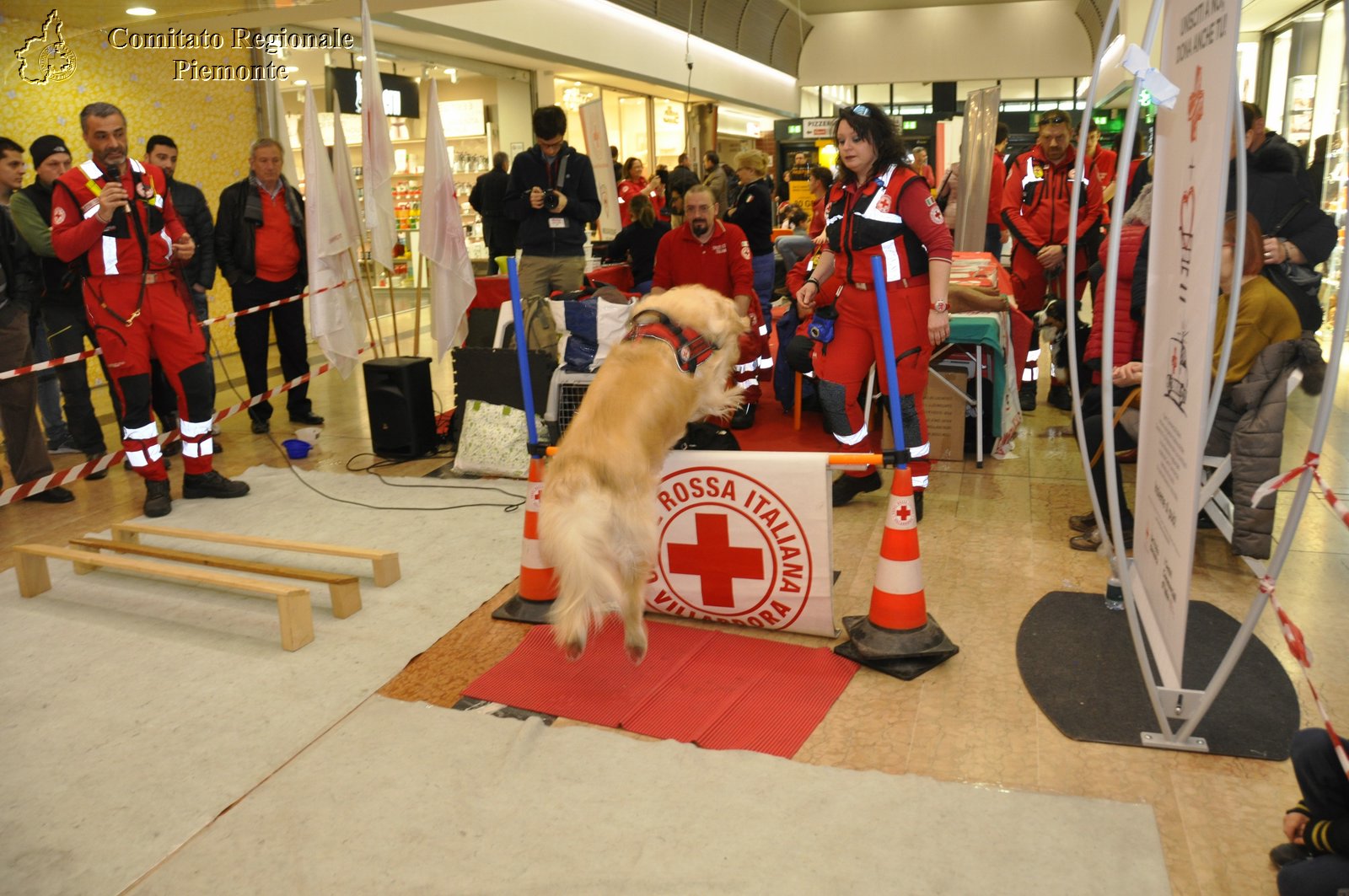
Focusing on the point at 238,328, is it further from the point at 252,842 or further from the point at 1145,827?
the point at 1145,827

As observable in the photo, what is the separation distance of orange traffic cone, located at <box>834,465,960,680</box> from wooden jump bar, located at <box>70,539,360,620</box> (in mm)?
1900

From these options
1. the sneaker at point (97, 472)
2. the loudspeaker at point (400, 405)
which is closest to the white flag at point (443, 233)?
Result: the loudspeaker at point (400, 405)

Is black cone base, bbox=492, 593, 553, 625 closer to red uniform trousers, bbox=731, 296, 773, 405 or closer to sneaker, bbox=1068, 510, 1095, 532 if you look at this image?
sneaker, bbox=1068, 510, 1095, 532

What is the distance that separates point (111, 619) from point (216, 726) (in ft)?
3.79

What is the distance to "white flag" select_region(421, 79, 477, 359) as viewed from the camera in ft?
20.1

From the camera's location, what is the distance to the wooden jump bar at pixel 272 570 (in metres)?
3.64

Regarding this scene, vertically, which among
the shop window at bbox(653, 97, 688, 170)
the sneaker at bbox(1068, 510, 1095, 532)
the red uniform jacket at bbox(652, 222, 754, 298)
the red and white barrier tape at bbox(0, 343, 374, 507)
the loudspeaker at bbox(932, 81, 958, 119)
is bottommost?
the sneaker at bbox(1068, 510, 1095, 532)

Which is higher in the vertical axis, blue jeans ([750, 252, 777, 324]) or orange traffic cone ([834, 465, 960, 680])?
blue jeans ([750, 252, 777, 324])

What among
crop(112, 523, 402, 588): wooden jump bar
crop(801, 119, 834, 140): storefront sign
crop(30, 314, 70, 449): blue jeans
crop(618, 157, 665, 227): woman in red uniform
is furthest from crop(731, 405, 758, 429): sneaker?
crop(801, 119, 834, 140): storefront sign

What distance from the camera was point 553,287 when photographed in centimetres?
641

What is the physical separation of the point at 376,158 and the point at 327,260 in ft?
2.60

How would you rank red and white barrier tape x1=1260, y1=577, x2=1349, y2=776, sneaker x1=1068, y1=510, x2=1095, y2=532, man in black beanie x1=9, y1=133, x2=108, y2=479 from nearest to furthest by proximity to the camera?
red and white barrier tape x1=1260, y1=577, x2=1349, y2=776
sneaker x1=1068, y1=510, x2=1095, y2=532
man in black beanie x1=9, y1=133, x2=108, y2=479

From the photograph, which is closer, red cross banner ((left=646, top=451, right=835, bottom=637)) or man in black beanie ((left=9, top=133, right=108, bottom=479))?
red cross banner ((left=646, top=451, right=835, bottom=637))

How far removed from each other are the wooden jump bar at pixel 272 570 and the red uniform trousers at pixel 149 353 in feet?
3.32
